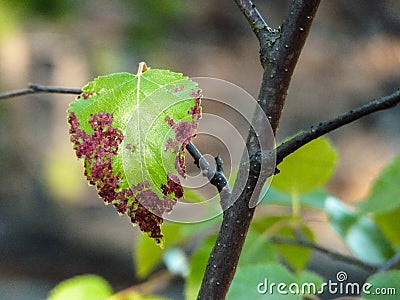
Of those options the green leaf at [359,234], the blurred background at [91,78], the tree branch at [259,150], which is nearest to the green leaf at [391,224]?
the green leaf at [359,234]

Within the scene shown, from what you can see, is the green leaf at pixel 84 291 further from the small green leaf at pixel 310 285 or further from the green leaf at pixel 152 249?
the small green leaf at pixel 310 285

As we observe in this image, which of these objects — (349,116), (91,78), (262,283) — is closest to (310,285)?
(262,283)

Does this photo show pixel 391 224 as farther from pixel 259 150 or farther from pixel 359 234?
pixel 259 150

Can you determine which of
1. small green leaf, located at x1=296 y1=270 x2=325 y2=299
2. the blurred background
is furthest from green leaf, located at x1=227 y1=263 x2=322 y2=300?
the blurred background

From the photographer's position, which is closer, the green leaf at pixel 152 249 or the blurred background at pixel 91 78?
the green leaf at pixel 152 249

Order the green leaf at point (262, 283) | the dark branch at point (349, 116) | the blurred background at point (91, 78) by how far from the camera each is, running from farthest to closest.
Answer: the blurred background at point (91, 78) < the green leaf at point (262, 283) < the dark branch at point (349, 116)

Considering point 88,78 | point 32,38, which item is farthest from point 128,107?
point 32,38
